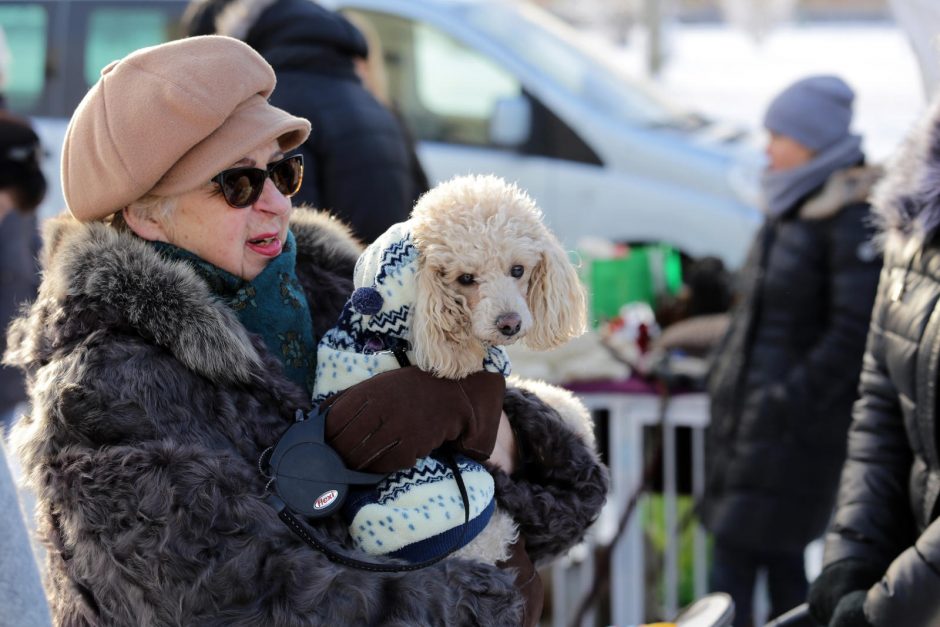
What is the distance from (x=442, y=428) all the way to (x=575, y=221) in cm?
484

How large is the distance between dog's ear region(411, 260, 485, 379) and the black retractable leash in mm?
206

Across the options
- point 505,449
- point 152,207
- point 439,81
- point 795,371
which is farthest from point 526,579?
point 439,81

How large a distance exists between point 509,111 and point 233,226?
15.4ft

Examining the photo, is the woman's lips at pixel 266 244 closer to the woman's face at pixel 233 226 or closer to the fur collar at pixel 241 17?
the woman's face at pixel 233 226

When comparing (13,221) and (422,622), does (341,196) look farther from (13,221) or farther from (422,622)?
(422,622)

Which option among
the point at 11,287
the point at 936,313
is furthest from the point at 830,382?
the point at 11,287

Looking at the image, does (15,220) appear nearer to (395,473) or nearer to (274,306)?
(274,306)

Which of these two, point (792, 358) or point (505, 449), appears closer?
point (505, 449)

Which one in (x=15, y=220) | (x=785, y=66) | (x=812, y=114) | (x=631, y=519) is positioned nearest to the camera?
(x=812, y=114)

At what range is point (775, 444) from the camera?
367 cm

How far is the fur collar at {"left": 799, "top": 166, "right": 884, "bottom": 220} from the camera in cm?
357

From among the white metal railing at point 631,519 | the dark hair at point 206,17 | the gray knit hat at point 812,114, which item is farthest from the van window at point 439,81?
the dark hair at point 206,17

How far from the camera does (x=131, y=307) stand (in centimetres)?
176

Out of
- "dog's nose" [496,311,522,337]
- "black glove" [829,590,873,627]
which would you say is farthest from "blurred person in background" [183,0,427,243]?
"black glove" [829,590,873,627]
